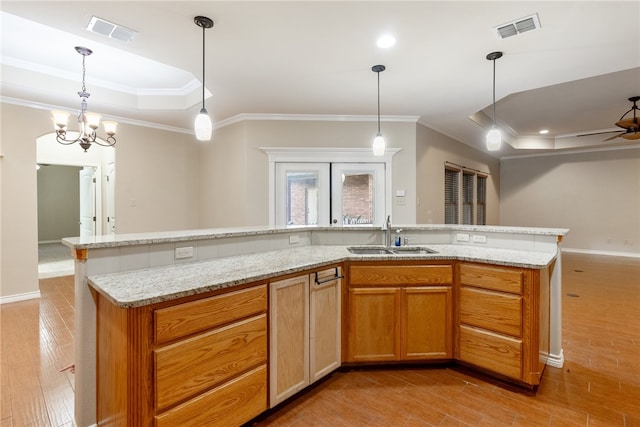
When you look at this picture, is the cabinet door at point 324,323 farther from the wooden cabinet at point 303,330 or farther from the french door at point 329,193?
the french door at point 329,193

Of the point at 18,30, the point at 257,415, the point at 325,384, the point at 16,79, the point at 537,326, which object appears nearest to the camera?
the point at 257,415

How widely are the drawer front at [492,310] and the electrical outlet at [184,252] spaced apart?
2028 millimetres

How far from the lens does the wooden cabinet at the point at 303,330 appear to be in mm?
1897

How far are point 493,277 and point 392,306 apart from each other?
76 cm

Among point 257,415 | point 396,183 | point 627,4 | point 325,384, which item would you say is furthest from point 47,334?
point 627,4

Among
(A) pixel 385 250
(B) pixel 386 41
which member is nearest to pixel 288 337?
(A) pixel 385 250

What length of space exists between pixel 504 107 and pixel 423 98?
2098 mm

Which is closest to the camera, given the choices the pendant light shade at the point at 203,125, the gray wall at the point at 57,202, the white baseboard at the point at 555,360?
the pendant light shade at the point at 203,125

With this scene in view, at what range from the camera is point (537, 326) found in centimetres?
210

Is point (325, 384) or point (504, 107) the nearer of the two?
point (325, 384)

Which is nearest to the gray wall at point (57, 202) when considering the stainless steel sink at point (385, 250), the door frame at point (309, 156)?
the door frame at point (309, 156)

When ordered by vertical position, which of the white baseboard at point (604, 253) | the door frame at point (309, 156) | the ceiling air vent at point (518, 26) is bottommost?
the white baseboard at point (604, 253)

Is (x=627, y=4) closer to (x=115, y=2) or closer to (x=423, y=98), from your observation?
(x=423, y=98)

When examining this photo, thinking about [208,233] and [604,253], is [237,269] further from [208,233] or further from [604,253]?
[604,253]
